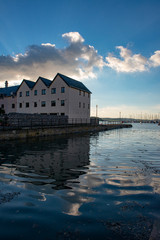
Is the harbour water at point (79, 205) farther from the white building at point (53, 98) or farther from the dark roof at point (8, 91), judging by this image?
the dark roof at point (8, 91)

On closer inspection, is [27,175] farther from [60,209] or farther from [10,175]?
[60,209]

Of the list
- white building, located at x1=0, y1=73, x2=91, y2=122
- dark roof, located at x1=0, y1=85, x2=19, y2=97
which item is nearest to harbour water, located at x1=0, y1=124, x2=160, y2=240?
white building, located at x1=0, y1=73, x2=91, y2=122

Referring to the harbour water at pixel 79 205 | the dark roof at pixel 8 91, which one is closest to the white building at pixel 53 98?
the dark roof at pixel 8 91

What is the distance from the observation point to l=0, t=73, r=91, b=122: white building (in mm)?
34406

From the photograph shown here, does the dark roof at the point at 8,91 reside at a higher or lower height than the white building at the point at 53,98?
higher

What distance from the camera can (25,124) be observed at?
23.0m

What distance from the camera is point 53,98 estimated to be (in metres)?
35.6

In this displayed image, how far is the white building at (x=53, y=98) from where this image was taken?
113 feet

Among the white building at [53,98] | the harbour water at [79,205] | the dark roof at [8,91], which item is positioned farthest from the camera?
the dark roof at [8,91]

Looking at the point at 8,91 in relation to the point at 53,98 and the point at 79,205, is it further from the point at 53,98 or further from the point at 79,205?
the point at 79,205

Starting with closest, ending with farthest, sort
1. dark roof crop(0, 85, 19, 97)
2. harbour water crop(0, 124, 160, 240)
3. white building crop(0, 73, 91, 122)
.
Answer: harbour water crop(0, 124, 160, 240) < white building crop(0, 73, 91, 122) < dark roof crop(0, 85, 19, 97)

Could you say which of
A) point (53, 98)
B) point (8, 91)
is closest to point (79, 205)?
point (53, 98)

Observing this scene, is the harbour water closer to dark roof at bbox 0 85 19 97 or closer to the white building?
the white building

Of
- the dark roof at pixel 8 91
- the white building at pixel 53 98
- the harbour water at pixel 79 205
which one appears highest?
the dark roof at pixel 8 91
